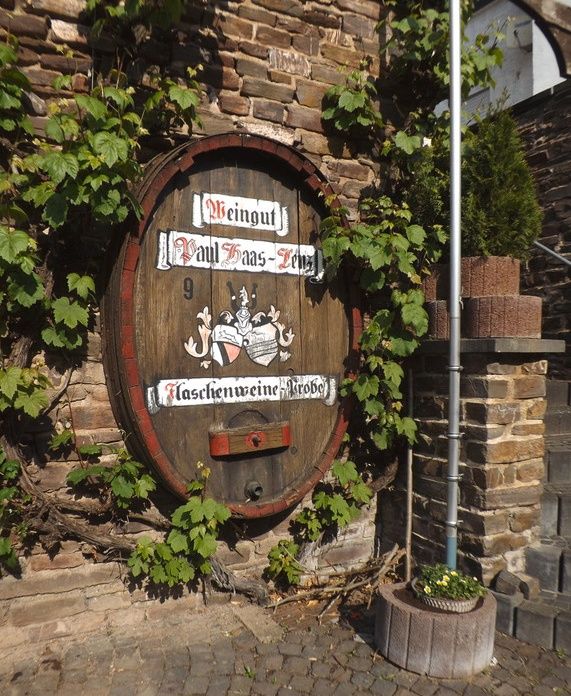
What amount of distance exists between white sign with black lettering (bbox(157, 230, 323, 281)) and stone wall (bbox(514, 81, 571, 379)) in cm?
301

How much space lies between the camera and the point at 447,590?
2768mm

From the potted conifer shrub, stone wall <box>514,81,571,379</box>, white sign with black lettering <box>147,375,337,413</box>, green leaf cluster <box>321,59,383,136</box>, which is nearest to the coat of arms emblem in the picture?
white sign with black lettering <box>147,375,337,413</box>

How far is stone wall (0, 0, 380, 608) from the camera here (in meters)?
2.87

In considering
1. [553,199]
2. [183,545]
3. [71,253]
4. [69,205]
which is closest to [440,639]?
[183,545]

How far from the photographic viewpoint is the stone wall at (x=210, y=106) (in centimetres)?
287

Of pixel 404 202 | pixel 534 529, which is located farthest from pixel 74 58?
pixel 534 529

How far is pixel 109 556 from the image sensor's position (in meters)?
3.05

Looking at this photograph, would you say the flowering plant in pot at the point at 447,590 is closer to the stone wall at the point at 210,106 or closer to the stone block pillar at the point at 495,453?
the stone block pillar at the point at 495,453

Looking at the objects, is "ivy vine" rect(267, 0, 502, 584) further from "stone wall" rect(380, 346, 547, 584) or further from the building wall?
the building wall

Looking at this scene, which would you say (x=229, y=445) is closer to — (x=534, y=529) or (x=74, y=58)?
(x=534, y=529)

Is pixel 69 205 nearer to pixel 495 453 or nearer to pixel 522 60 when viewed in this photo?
pixel 495 453

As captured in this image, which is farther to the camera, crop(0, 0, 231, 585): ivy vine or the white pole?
the white pole

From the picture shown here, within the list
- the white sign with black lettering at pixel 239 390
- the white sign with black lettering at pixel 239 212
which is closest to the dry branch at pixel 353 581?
the white sign with black lettering at pixel 239 390

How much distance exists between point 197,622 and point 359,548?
1.24 metres
